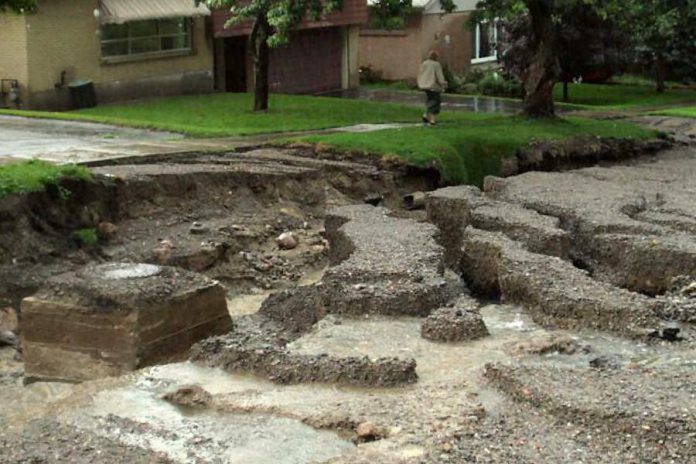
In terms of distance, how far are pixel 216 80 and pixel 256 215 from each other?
657 inches

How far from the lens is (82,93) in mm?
26594

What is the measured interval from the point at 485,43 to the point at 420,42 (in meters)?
4.73

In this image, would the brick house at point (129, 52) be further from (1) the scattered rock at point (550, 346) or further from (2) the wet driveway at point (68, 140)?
(1) the scattered rock at point (550, 346)

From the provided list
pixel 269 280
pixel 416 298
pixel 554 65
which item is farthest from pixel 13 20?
pixel 416 298

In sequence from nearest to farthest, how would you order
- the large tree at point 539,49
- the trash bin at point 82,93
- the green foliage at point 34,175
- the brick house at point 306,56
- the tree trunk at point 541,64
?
the green foliage at point 34,175
the large tree at point 539,49
the tree trunk at point 541,64
the trash bin at point 82,93
the brick house at point 306,56

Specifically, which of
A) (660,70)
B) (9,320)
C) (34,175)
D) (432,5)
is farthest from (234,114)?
(660,70)

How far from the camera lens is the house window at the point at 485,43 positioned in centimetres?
4197

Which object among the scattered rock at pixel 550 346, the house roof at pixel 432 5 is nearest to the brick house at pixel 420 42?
the house roof at pixel 432 5

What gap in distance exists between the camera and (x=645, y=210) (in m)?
14.9

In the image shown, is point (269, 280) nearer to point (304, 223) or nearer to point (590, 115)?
point (304, 223)

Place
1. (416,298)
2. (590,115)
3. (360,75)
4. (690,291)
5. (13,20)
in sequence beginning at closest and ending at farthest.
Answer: (416,298)
(690,291)
(13,20)
(590,115)
(360,75)

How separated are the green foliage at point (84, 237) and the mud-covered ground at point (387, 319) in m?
0.11

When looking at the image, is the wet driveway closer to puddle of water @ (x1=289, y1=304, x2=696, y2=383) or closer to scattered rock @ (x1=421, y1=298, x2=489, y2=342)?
puddle of water @ (x1=289, y1=304, x2=696, y2=383)

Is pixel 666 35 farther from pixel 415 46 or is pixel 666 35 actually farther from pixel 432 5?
pixel 415 46
